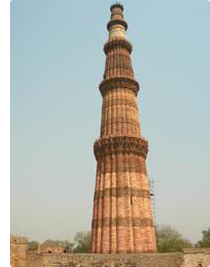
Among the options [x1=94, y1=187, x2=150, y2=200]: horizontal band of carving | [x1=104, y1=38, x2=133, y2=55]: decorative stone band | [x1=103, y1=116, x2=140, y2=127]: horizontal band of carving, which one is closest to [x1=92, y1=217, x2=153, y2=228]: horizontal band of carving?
[x1=94, y1=187, x2=150, y2=200]: horizontal band of carving

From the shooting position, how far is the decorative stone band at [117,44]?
1196 inches

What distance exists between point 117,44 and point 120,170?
1313 centimetres

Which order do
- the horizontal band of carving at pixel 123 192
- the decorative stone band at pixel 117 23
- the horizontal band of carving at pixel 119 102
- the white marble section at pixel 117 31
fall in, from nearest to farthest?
the horizontal band of carving at pixel 123 192
the horizontal band of carving at pixel 119 102
the white marble section at pixel 117 31
the decorative stone band at pixel 117 23

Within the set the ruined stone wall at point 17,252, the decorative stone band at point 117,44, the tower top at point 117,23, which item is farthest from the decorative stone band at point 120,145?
the tower top at point 117,23

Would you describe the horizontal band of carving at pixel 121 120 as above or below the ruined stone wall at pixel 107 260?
above

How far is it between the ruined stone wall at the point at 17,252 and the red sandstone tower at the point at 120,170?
601cm

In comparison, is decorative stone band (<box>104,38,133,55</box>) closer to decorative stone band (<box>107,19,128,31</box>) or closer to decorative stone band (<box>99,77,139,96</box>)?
decorative stone band (<box>107,19,128,31</box>)

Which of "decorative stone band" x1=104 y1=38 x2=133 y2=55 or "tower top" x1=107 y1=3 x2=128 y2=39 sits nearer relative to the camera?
"decorative stone band" x1=104 y1=38 x2=133 y2=55

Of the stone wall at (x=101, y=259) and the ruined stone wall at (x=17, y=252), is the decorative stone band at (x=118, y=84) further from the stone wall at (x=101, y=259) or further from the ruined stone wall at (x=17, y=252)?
the ruined stone wall at (x=17, y=252)

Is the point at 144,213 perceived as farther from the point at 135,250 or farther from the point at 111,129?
the point at 111,129

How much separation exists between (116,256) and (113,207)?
4154mm

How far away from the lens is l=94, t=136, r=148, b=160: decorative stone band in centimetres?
2516

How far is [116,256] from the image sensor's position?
19594 millimetres

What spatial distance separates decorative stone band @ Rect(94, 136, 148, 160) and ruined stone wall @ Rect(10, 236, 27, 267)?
985 cm
